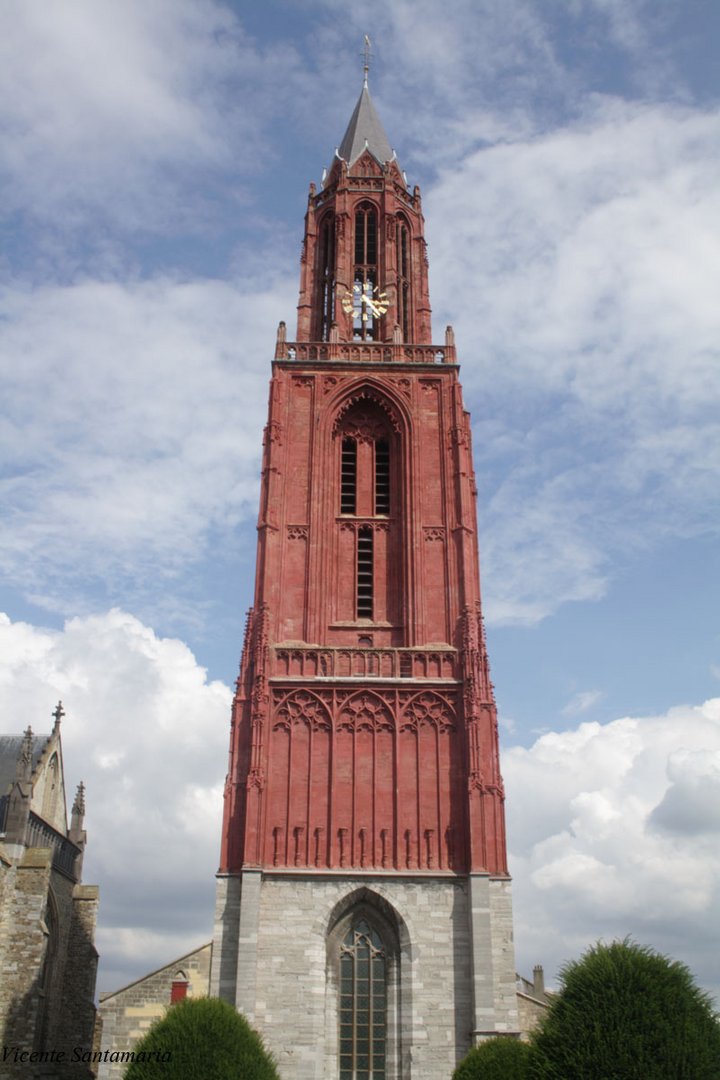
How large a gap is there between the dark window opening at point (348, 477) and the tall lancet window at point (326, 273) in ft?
18.8

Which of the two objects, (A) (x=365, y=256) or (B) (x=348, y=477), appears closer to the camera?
(B) (x=348, y=477)

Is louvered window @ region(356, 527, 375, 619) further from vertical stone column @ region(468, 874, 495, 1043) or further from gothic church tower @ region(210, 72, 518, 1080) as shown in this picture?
vertical stone column @ region(468, 874, 495, 1043)

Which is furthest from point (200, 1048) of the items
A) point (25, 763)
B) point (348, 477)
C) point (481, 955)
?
point (348, 477)

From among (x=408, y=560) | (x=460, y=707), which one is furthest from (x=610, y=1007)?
(x=408, y=560)

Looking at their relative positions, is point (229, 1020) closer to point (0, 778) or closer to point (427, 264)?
point (0, 778)

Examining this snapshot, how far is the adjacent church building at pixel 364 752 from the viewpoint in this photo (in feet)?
85.3

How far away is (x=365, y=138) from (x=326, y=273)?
8237 mm

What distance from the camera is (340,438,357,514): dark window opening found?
34812 mm

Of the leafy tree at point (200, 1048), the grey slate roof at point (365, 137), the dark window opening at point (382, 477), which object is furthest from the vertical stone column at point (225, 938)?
the grey slate roof at point (365, 137)

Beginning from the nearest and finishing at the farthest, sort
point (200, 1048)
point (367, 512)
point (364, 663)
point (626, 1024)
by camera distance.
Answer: point (626, 1024), point (200, 1048), point (364, 663), point (367, 512)

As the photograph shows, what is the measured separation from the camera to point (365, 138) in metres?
45.6

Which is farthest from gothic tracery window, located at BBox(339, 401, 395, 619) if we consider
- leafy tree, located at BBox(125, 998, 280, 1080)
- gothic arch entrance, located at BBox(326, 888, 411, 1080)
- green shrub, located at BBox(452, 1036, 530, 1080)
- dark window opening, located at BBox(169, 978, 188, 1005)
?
leafy tree, located at BBox(125, 998, 280, 1080)

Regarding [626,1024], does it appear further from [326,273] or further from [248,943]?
[326,273]

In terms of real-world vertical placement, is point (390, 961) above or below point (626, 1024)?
above
